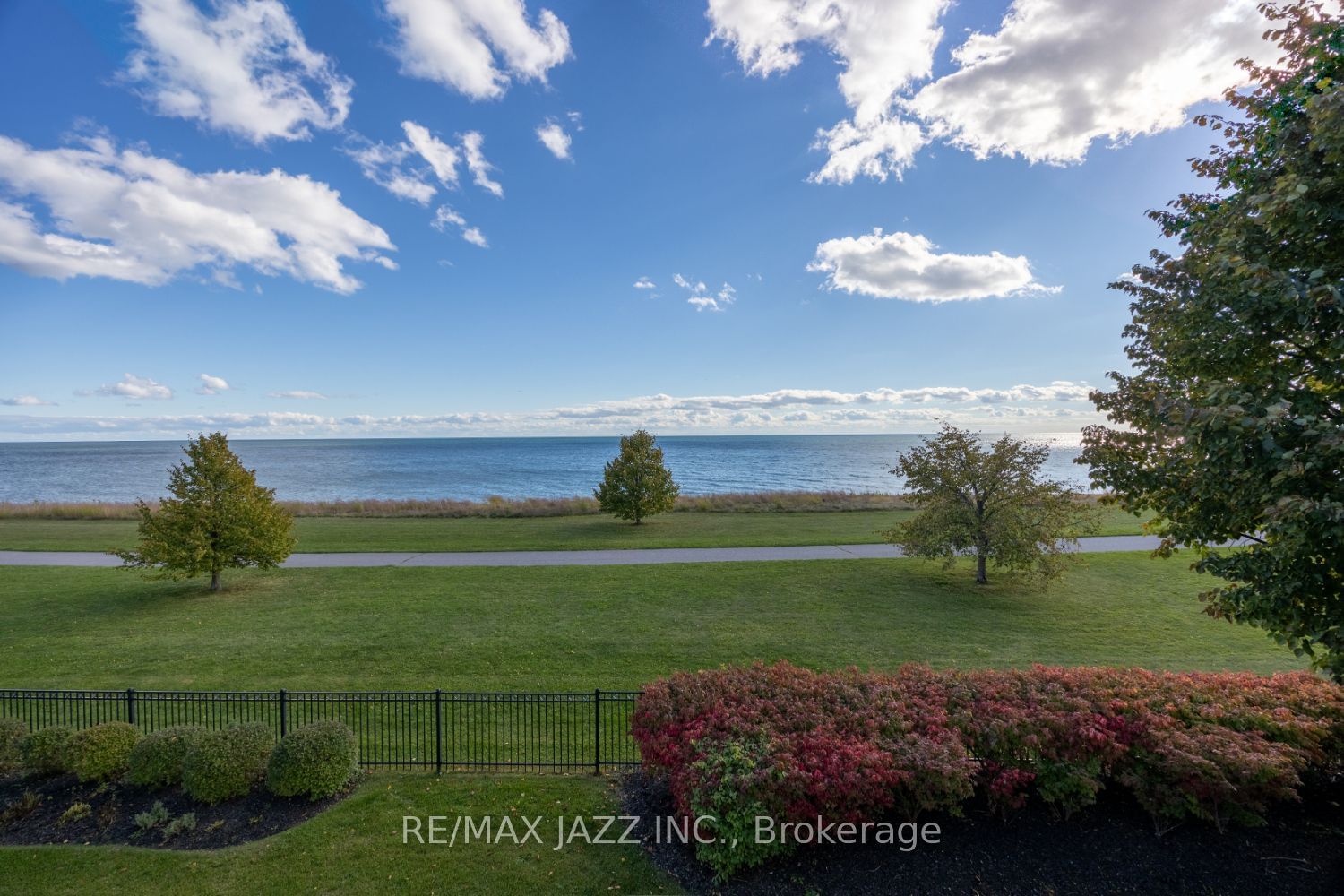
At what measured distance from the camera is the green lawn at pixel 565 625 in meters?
11.3

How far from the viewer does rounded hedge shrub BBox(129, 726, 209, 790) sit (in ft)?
22.7

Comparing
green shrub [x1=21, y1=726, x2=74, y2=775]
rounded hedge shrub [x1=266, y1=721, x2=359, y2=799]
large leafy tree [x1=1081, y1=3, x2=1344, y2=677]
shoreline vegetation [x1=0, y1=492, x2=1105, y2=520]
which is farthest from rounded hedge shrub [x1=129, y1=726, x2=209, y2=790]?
shoreline vegetation [x1=0, y1=492, x2=1105, y2=520]

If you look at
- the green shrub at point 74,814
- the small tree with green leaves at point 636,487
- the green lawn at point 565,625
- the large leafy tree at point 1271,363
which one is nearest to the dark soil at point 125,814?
the green shrub at point 74,814

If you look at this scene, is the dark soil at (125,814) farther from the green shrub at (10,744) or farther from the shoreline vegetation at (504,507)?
the shoreline vegetation at (504,507)

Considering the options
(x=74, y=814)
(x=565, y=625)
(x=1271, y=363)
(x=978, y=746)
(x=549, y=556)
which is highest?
(x=1271, y=363)

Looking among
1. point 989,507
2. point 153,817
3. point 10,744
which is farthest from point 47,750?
point 989,507

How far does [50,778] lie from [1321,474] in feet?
46.4

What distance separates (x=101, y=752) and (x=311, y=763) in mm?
2780

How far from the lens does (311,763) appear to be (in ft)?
22.5

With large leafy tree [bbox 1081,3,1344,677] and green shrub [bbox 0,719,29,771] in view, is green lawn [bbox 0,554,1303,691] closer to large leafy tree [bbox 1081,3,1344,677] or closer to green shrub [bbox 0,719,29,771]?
green shrub [bbox 0,719,29,771]

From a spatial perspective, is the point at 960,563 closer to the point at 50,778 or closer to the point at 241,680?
the point at 241,680

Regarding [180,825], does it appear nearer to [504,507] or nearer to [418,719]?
[418,719]

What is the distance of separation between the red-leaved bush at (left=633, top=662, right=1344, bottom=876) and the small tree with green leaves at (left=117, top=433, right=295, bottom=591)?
1608 cm

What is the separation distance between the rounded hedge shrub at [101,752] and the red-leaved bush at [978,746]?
660cm
